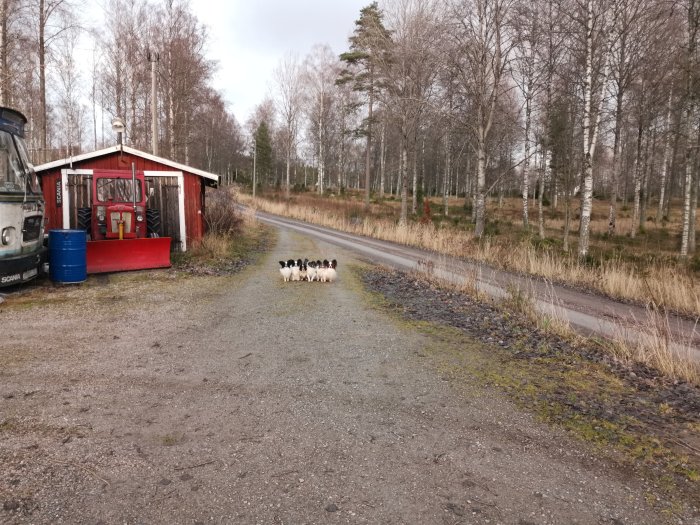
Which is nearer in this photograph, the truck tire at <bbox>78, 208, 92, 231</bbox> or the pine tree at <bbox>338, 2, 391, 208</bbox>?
the truck tire at <bbox>78, 208, 92, 231</bbox>

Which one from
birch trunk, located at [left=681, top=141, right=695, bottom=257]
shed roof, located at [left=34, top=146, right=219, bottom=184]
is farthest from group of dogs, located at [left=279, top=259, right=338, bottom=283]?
birch trunk, located at [left=681, top=141, right=695, bottom=257]

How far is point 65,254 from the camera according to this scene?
8.31m

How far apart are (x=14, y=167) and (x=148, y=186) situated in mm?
4597

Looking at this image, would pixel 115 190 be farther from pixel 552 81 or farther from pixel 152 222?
pixel 552 81

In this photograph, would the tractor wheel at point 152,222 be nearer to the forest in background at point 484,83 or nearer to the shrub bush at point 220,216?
the shrub bush at point 220,216

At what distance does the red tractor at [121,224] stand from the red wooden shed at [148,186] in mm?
355

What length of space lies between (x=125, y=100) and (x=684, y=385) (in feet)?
108

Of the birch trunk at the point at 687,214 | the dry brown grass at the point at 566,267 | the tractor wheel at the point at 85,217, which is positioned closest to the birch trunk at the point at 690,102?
the birch trunk at the point at 687,214

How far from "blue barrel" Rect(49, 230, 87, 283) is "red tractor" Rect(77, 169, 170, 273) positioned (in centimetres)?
111

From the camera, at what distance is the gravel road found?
8.30 ft

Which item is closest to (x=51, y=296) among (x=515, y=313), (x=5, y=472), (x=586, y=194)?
(x=5, y=472)

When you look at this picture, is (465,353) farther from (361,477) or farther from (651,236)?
(651,236)

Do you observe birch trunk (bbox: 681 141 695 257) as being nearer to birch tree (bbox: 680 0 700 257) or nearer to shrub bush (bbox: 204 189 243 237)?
birch tree (bbox: 680 0 700 257)

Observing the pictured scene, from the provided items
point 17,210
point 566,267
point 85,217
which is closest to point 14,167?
point 17,210
